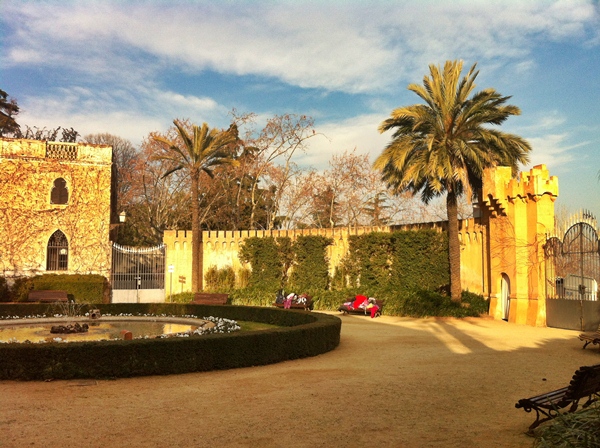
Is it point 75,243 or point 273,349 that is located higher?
point 75,243

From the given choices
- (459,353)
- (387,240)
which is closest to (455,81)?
(387,240)

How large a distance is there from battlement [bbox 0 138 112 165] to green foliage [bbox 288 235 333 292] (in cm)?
1089

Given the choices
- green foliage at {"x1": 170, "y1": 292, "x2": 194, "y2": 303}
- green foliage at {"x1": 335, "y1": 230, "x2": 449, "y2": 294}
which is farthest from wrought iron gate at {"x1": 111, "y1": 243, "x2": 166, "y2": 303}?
green foliage at {"x1": 335, "y1": 230, "x2": 449, "y2": 294}

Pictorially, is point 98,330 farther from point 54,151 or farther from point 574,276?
point 54,151

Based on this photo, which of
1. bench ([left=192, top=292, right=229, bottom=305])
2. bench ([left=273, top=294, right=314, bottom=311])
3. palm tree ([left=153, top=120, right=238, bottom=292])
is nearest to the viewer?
bench ([left=192, top=292, right=229, bottom=305])

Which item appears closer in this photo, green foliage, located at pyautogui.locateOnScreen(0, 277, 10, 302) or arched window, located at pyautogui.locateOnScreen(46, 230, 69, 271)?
green foliage, located at pyautogui.locateOnScreen(0, 277, 10, 302)

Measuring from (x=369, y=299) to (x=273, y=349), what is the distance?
11422 mm

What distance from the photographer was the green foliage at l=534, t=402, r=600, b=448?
4.38m

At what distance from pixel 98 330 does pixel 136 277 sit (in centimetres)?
1275

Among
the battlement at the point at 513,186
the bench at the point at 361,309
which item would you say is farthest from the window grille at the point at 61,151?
the battlement at the point at 513,186

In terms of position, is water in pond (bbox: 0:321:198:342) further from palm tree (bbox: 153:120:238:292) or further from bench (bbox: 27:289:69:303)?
palm tree (bbox: 153:120:238:292)

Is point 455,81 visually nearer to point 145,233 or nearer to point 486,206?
point 486,206

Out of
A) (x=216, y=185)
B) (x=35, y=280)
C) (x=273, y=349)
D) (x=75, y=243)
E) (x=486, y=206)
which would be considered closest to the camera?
(x=273, y=349)

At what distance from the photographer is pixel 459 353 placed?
1155cm
